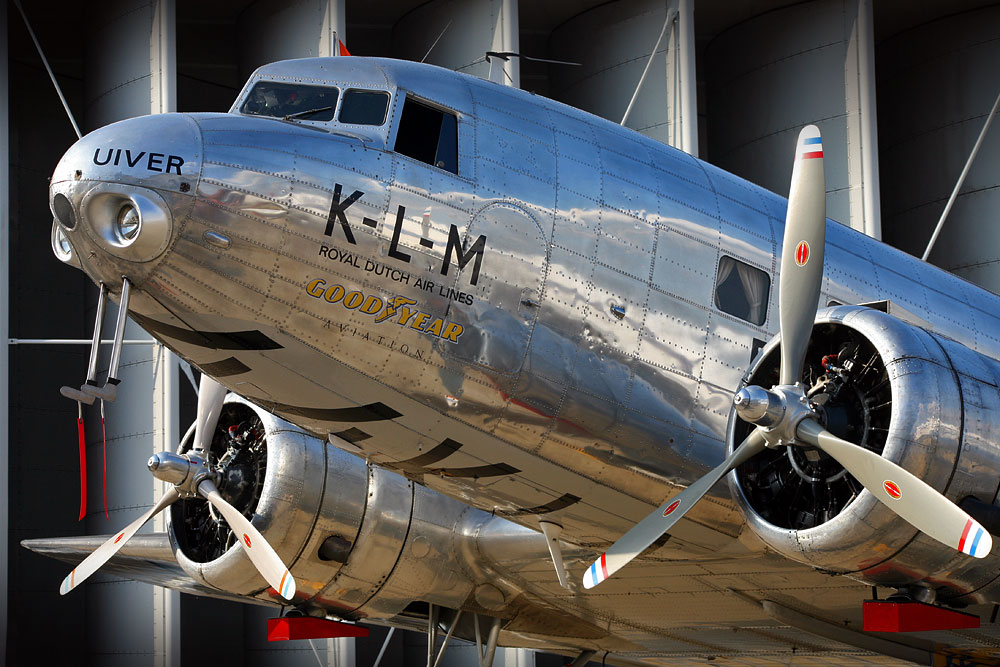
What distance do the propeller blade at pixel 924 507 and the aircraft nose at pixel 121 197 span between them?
13.6 ft

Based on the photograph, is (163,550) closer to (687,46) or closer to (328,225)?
(328,225)

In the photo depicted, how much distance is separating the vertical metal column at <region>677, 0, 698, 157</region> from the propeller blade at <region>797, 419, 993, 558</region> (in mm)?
13260

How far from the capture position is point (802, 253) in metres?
7.63

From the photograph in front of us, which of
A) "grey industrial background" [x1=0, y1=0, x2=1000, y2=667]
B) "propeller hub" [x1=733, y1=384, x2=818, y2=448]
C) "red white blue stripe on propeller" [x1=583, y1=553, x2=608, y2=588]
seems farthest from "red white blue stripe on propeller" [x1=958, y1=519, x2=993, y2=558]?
"grey industrial background" [x1=0, y1=0, x2=1000, y2=667]

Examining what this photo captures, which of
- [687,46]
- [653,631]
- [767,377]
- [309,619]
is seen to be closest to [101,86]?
[687,46]

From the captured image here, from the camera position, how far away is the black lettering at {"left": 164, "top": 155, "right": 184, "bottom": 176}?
6.62 meters

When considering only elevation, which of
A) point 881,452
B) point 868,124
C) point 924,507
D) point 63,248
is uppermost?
point 868,124

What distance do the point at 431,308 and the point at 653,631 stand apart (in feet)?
17.4

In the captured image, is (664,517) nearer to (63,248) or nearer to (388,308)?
(388,308)

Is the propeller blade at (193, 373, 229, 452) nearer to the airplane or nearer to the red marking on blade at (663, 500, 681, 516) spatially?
the airplane

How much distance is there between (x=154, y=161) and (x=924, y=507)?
4.66 m

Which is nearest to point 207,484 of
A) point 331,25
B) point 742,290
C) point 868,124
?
point 742,290

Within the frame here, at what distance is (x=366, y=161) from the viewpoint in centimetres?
714

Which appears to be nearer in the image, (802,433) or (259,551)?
(802,433)
